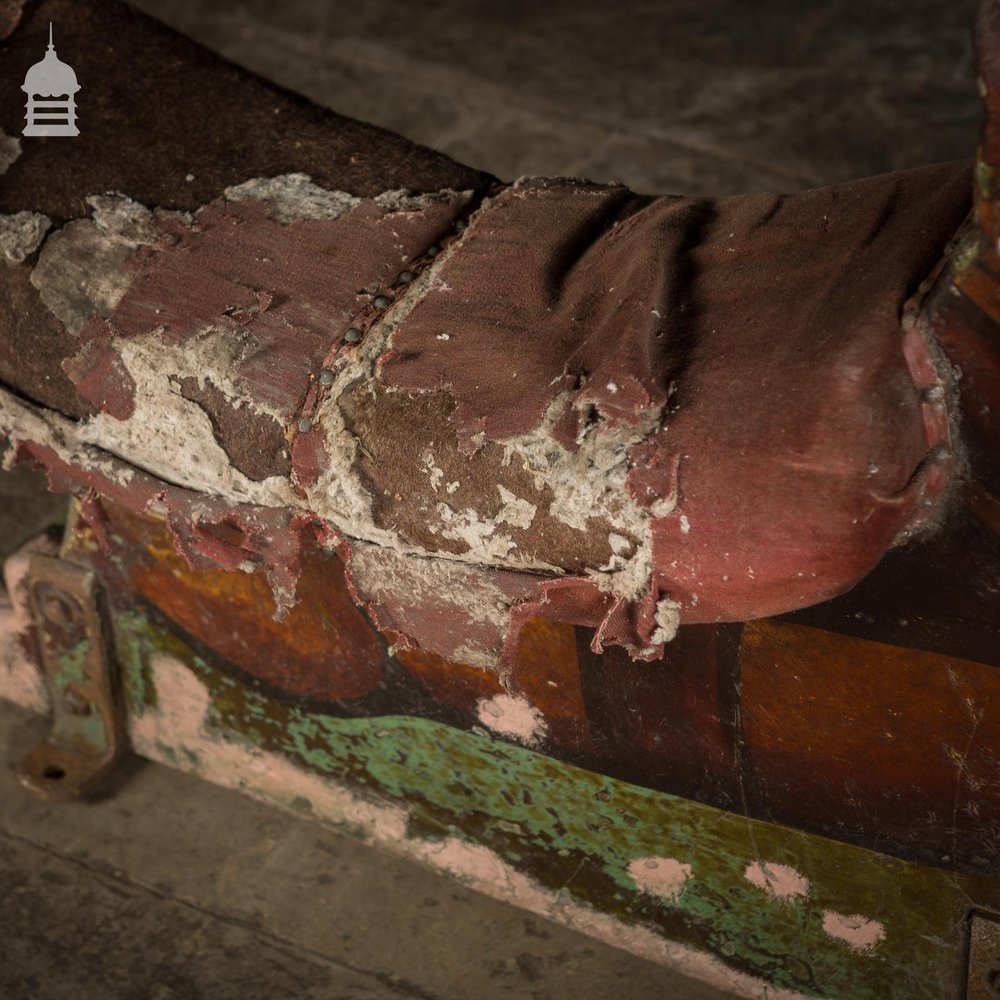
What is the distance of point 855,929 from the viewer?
135 centimetres

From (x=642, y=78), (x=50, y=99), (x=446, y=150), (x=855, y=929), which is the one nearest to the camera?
(x=855, y=929)

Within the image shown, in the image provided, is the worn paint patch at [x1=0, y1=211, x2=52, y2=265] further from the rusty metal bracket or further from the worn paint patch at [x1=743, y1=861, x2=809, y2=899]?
the worn paint patch at [x1=743, y1=861, x2=809, y2=899]

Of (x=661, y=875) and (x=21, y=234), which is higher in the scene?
(x=21, y=234)

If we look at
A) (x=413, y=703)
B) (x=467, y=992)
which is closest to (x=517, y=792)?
(x=413, y=703)

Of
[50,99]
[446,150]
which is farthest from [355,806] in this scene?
[446,150]

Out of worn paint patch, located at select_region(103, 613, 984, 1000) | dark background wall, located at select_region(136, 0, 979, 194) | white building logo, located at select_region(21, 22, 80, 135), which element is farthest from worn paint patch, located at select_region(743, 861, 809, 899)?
dark background wall, located at select_region(136, 0, 979, 194)

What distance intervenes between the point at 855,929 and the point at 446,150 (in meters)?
2.35

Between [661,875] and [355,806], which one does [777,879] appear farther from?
[355,806]

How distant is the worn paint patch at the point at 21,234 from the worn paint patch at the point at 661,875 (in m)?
0.93

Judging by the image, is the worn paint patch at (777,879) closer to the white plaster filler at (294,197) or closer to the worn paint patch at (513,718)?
the worn paint patch at (513,718)

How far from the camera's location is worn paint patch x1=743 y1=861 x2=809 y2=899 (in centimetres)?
136

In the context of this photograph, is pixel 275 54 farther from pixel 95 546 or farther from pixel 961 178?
pixel 961 178

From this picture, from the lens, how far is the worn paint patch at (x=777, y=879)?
1358mm

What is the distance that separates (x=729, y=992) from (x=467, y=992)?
310 mm
